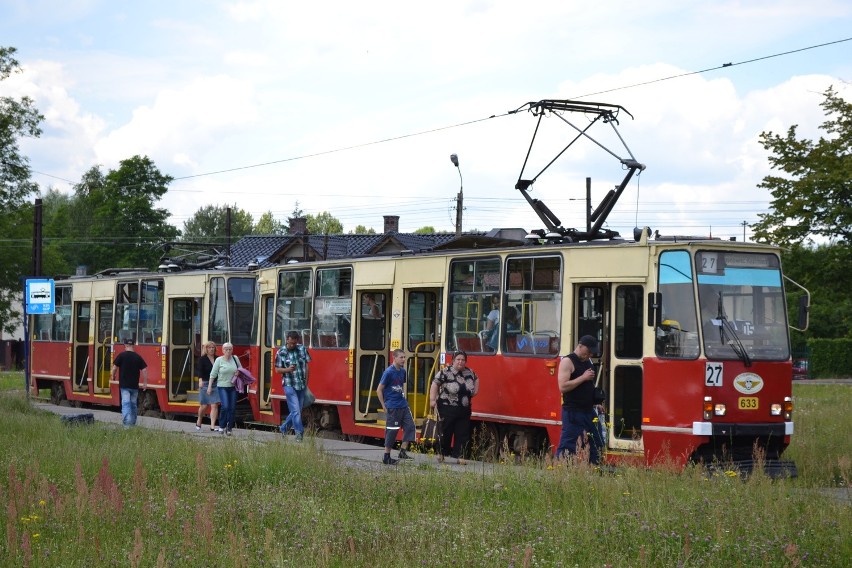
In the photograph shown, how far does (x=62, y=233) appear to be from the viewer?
90.5 metres

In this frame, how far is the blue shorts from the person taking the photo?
16344 mm

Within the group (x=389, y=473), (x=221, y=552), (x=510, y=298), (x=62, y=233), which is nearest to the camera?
(x=221, y=552)

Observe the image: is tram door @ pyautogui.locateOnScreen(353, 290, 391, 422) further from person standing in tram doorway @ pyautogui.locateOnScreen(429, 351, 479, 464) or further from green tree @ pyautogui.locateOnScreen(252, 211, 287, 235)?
green tree @ pyautogui.locateOnScreen(252, 211, 287, 235)

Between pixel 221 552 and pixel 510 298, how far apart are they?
8710 mm

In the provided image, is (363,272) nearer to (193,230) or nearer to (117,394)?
(117,394)

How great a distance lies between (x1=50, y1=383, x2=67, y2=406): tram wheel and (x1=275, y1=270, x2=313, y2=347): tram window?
1176 cm

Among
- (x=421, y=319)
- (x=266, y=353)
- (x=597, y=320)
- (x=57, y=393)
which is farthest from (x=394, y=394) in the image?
(x=57, y=393)

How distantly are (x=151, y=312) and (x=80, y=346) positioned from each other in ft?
15.3

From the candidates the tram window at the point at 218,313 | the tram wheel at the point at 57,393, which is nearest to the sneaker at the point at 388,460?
the tram window at the point at 218,313

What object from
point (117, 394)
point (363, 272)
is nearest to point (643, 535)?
point (363, 272)

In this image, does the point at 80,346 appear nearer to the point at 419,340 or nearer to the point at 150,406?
the point at 150,406

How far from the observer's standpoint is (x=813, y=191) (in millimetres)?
35000

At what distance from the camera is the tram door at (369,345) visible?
19.9 metres

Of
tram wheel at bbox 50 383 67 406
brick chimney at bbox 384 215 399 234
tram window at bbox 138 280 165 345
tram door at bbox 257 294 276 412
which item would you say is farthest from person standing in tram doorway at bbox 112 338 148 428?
brick chimney at bbox 384 215 399 234
